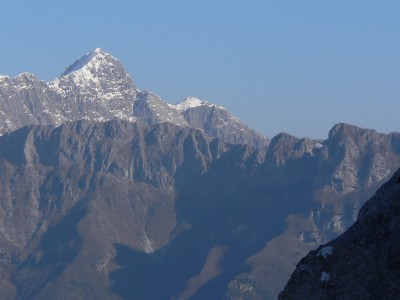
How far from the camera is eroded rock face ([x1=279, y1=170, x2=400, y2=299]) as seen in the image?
119 feet

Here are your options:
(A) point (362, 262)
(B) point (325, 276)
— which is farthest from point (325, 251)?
(A) point (362, 262)

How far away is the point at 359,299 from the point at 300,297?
2.41 meters

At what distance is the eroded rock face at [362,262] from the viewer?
119 ft

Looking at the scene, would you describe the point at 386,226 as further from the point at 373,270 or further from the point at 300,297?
the point at 300,297

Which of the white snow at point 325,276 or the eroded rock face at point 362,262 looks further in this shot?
the white snow at point 325,276

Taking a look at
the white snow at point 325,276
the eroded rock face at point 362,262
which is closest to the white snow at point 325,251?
the eroded rock face at point 362,262

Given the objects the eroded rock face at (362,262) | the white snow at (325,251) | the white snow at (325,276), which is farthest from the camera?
the white snow at (325,251)

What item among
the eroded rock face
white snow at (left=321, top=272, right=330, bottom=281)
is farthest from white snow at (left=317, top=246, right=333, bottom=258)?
white snow at (left=321, top=272, right=330, bottom=281)

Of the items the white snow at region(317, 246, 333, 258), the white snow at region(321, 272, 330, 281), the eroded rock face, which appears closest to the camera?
the eroded rock face

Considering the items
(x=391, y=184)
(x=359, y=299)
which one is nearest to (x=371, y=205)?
(x=391, y=184)

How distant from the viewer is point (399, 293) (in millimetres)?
35438

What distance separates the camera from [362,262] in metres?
36.9

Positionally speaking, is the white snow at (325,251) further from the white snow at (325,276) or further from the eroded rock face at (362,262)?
the white snow at (325,276)

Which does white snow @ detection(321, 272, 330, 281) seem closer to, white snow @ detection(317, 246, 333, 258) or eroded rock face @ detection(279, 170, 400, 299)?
eroded rock face @ detection(279, 170, 400, 299)
